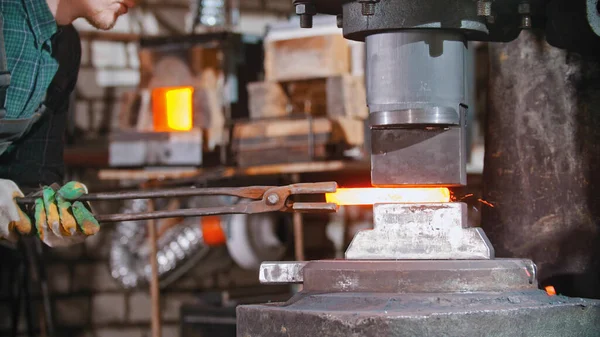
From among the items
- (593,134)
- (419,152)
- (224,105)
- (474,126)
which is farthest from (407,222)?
(474,126)

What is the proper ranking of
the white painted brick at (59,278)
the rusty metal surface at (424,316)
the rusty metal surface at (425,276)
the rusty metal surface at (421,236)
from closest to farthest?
the rusty metal surface at (424,316) → the rusty metal surface at (425,276) → the rusty metal surface at (421,236) → the white painted brick at (59,278)

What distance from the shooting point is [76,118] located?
689 centimetres

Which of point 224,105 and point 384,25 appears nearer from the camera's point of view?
point 384,25

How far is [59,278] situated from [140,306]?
614 mm

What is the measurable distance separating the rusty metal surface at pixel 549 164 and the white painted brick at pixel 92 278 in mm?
4741

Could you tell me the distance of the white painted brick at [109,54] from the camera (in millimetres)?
6930

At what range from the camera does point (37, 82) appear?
9.16 feet

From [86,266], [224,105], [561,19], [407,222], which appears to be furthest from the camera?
[86,266]

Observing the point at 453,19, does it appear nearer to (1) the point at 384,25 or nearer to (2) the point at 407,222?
(1) the point at 384,25

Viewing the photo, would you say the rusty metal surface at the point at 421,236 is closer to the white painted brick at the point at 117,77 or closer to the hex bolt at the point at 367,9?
the hex bolt at the point at 367,9

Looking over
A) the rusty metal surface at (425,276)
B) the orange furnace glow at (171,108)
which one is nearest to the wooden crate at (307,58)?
the orange furnace glow at (171,108)

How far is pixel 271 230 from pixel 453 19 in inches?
151

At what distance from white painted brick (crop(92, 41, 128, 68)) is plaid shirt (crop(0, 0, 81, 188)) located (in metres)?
3.98

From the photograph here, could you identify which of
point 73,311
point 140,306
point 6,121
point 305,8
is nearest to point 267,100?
point 140,306
